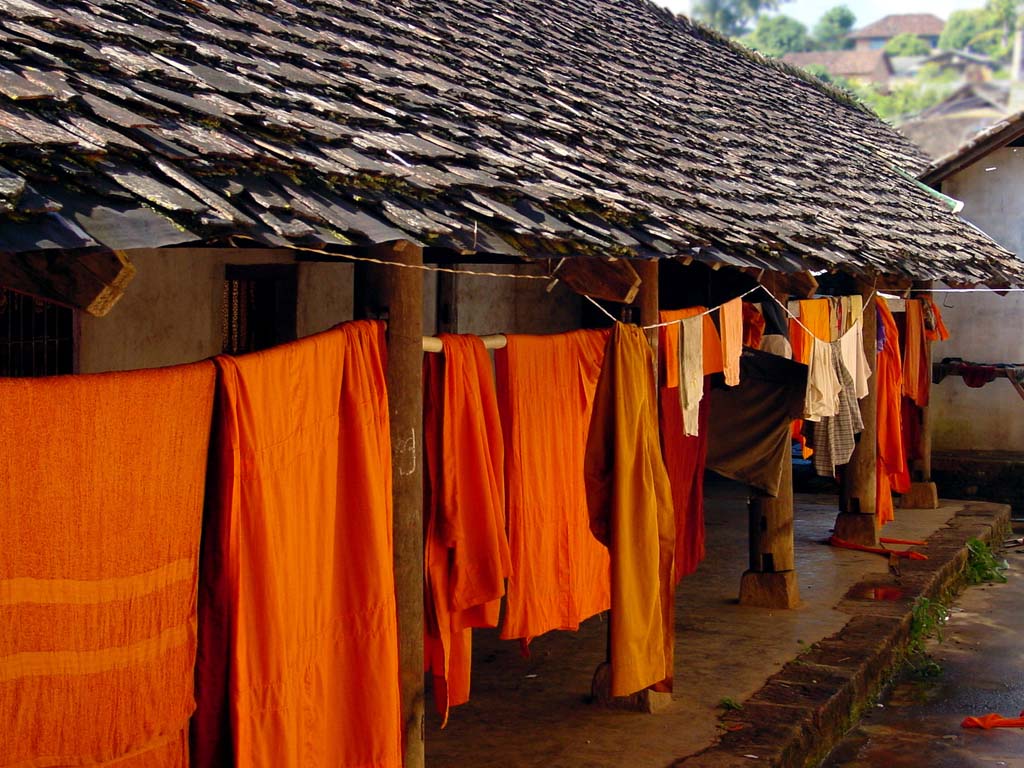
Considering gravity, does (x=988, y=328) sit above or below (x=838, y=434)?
above

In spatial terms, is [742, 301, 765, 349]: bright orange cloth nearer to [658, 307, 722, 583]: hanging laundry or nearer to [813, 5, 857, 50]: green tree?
[658, 307, 722, 583]: hanging laundry

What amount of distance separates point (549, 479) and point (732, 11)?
307 feet

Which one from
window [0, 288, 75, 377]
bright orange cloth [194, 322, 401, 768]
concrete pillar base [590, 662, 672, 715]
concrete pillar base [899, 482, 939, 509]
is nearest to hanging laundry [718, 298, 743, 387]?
concrete pillar base [590, 662, 672, 715]

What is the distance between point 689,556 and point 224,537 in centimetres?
550

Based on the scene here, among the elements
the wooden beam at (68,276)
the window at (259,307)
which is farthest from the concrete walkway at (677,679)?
the wooden beam at (68,276)

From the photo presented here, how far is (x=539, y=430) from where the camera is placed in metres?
6.61

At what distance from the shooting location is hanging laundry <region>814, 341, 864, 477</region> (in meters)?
10.3

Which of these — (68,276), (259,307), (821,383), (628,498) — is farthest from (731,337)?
(68,276)

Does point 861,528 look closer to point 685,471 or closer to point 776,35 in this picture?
point 685,471

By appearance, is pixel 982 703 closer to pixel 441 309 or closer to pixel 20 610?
pixel 441 309

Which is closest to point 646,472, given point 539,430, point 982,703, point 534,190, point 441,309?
point 539,430

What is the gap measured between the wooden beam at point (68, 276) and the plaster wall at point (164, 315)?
328 centimetres

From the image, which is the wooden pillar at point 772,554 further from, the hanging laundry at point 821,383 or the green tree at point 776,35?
the green tree at point 776,35

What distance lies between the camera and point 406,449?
527cm
